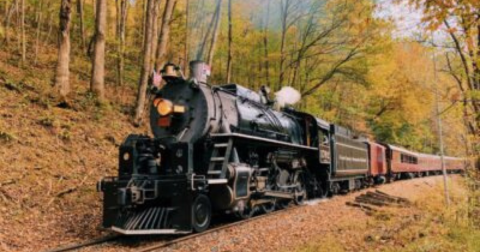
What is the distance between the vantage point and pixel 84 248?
611 centimetres

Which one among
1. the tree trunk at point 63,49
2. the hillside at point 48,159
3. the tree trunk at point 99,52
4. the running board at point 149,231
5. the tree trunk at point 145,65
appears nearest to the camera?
the running board at point 149,231

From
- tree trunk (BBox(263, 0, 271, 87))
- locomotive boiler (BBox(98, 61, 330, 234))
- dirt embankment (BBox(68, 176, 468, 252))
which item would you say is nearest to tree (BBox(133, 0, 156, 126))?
locomotive boiler (BBox(98, 61, 330, 234))

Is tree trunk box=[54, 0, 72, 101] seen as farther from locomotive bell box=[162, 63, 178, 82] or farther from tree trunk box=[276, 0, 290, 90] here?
tree trunk box=[276, 0, 290, 90]

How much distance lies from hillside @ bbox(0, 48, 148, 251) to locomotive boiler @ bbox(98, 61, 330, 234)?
3.77 feet

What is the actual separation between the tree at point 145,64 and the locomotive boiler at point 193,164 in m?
5.61

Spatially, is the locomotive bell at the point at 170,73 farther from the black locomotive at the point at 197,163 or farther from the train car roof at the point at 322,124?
the train car roof at the point at 322,124

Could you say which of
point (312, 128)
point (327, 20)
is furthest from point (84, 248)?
point (327, 20)

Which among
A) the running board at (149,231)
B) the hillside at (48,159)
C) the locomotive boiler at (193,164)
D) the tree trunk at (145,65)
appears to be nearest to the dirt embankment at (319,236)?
the running board at (149,231)

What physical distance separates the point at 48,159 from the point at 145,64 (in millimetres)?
5864

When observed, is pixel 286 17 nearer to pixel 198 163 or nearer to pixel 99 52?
pixel 99 52

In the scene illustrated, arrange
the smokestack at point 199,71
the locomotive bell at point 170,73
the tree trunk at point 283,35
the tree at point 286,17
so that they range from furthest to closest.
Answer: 1. the tree at point 286,17
2. the tree trunk at point 283,35
3. the smokestack at point 199,71
4. the locomotive bell at point 170,73

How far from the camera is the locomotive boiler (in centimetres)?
677

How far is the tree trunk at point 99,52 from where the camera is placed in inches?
524

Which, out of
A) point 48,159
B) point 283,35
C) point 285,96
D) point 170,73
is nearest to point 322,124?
point 285,96
